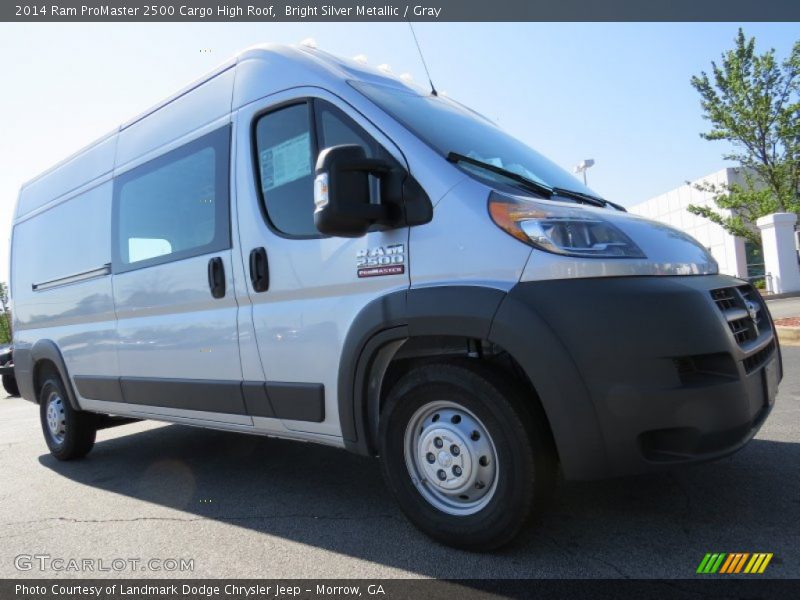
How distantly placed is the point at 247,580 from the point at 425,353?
4.00ft

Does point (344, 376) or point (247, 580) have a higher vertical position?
point (344, 376)

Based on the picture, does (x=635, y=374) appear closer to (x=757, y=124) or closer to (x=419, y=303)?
(x=419, y=303)

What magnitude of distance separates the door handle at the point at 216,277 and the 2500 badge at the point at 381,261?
1.05 meters

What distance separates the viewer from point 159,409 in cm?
421

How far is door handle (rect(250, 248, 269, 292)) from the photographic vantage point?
329 cm

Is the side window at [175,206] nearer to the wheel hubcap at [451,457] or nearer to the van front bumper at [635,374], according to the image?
the wheel hubcap at [451,457]

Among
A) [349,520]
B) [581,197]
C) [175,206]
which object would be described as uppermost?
[175,206]

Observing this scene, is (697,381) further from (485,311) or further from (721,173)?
(721,173)

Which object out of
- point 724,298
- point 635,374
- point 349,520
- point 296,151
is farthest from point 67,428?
point 724,298

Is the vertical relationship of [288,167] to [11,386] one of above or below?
above

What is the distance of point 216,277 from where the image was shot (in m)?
3.54

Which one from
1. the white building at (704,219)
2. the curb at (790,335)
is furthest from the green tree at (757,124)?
the curb at (790,335)

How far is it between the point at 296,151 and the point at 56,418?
13.2 ft

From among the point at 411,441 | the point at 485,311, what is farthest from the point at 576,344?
the point at 411,441
